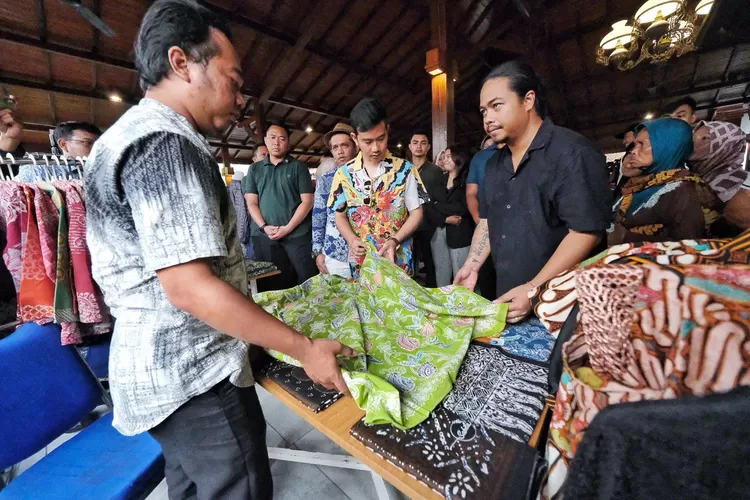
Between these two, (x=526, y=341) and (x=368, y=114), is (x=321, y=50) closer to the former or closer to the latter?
(x=368, y=114)

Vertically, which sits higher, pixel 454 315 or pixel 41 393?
pixel 454 315

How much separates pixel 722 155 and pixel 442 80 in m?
4.13

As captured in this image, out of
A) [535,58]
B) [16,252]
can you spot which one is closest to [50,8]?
[16,252]

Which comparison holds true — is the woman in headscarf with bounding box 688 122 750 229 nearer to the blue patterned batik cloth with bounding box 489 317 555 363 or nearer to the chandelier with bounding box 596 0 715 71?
the chandelier with bounding box 596 0 715 71

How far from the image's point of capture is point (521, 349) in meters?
1.09

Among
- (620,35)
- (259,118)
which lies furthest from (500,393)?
(259,118)

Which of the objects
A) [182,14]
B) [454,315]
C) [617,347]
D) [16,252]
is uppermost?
[182,14]

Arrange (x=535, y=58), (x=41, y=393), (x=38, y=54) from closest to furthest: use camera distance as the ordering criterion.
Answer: (x=41, y=393) → (x=38, y=54) → (x=535, y=58)

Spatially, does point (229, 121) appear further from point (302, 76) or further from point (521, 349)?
point (302, 76)

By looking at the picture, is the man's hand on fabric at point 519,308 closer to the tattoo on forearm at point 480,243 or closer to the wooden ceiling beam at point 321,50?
the tattoo on forearm at point 480,243

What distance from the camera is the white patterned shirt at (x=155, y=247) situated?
652 millimetres

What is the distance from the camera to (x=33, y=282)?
137 centimetres

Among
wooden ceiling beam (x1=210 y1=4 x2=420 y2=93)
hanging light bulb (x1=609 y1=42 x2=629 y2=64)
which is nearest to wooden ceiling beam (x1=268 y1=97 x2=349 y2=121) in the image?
wooden ceiling beam (x1=210 y1=4 x2=420 y2=93)

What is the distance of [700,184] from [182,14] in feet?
9.23
